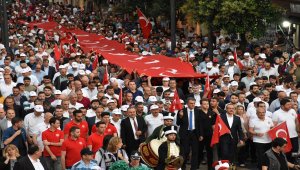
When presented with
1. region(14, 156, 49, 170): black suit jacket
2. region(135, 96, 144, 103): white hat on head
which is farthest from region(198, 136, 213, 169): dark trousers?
region(14, 156, 49, 170): black suit jacket

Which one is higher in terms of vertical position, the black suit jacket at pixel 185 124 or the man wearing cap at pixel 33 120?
the man wearing cap at pixel 33 120

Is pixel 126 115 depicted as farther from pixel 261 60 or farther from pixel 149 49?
pixel 149 49

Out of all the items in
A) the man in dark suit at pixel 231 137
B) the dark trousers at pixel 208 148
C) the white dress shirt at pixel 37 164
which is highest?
the white dress shirt at pixel 37 164

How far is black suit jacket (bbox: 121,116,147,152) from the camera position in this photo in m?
17.3

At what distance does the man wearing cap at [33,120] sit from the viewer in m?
17.0

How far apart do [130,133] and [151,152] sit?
1381 millimetres

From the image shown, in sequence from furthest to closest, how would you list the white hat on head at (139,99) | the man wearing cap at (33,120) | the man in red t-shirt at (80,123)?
the white hat on head at (139,99) < the man wearing cap at (33,120) < the man in red t-shirt at (80,123)

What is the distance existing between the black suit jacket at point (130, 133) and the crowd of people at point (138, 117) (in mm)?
19

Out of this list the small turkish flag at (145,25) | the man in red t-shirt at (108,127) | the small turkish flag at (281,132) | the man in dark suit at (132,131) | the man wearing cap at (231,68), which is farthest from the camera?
the small turkish flag at (145,25)

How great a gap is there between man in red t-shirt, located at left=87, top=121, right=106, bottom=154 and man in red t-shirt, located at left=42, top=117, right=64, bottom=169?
627 mm

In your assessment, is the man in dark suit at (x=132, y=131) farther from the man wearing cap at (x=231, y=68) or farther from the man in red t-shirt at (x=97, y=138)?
the man wearing cap at (x=231, y=68)

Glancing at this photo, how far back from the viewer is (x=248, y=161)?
19.5 metres

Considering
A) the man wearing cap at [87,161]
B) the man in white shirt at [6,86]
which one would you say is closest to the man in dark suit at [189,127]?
the man wearing cap at [87,161]

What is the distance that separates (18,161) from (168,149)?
2682 mm
